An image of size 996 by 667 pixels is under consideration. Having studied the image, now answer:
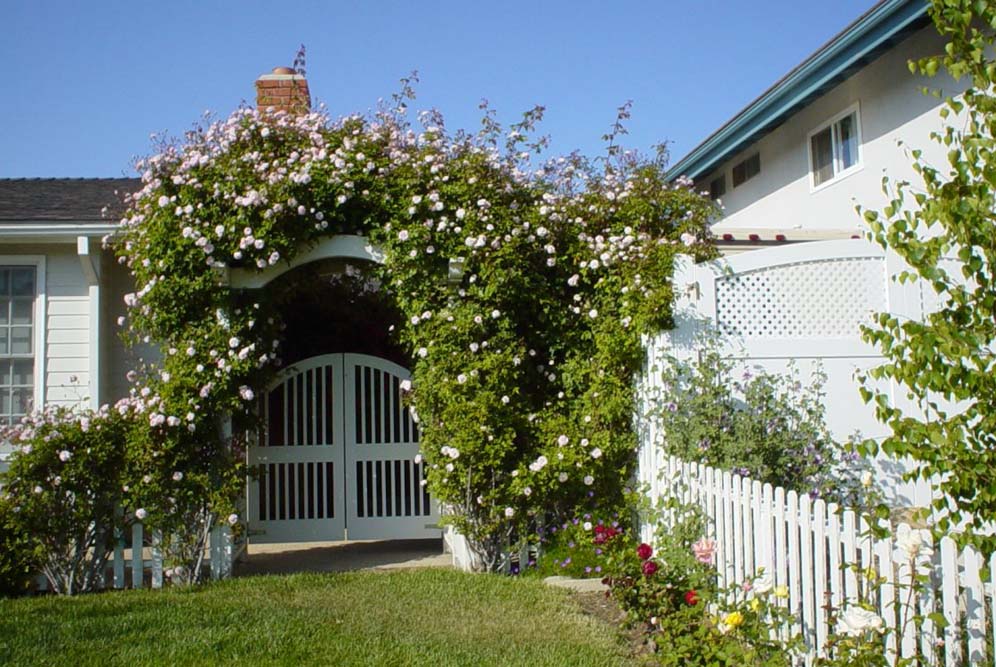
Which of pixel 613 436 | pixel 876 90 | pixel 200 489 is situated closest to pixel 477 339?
pixel 613 436

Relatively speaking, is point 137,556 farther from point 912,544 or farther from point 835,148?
point 835,148

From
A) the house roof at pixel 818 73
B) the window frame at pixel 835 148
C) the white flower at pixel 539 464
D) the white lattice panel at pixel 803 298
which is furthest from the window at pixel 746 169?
the white flower at pixel 539 464

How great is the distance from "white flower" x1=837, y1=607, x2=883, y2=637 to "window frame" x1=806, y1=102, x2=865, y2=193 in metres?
7.25

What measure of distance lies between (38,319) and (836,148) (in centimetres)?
871

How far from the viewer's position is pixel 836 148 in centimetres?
1012

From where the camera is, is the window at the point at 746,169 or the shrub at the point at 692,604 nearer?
the shrub at the point at 692,604

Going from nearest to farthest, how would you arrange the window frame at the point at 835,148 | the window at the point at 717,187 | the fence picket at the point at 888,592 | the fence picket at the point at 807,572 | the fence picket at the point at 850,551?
the fence picket at the point at 888,592
the fence picket at the point at 850,551
the fence picket at the point at 807,572
the window frame at the point at 835,148
the window at the point at 717,187

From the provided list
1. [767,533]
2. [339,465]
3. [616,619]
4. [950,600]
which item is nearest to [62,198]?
[339,465]

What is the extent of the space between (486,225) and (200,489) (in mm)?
3072

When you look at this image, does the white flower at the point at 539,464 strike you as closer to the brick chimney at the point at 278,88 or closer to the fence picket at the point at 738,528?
the fence picket at the point at 738,528

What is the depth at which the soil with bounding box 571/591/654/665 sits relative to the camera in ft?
16.2

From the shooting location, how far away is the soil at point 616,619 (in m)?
4.95

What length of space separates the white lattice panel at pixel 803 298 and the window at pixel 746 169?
19.2 ft

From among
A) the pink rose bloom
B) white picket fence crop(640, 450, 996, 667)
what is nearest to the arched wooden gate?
white picket fence crop(640, 450, 996, 667)
